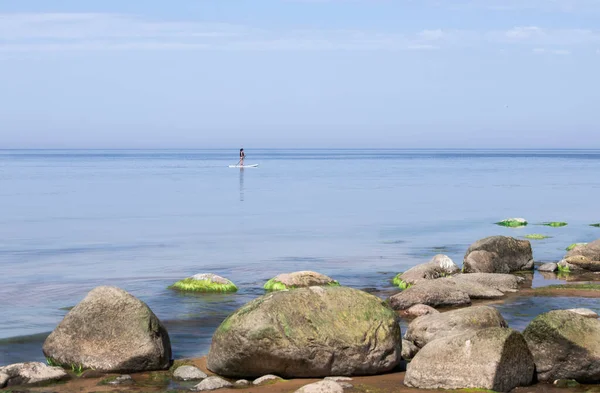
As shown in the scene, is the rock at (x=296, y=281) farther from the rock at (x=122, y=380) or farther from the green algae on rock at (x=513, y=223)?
the green algae on rock at (x=513, y=223)

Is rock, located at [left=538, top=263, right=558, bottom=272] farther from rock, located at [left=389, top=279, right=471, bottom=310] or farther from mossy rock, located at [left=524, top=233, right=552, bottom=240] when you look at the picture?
mossy rock, located at [left=524, top=233, right=552, bottom=240]

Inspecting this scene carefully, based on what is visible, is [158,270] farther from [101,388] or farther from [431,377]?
[431,377]

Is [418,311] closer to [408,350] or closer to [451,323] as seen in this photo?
[451,323]

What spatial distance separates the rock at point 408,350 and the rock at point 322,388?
130 inches

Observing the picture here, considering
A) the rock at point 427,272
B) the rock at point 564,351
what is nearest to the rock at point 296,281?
the rock at point 427,272

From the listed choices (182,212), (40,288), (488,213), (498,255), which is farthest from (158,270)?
(488,213)

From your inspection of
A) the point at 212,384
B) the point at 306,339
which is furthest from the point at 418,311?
the point at 212,384

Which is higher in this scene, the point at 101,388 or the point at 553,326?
the point at 553,326

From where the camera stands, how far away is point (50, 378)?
14898 mm

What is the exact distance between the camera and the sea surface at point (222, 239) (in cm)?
2267

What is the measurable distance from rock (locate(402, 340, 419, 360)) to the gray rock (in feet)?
29.1

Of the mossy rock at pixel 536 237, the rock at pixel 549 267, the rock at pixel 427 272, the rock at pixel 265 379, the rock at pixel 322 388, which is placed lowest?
the mossy rock at pixel 536 237

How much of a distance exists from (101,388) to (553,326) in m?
7.62

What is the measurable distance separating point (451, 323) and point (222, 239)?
22.5m
